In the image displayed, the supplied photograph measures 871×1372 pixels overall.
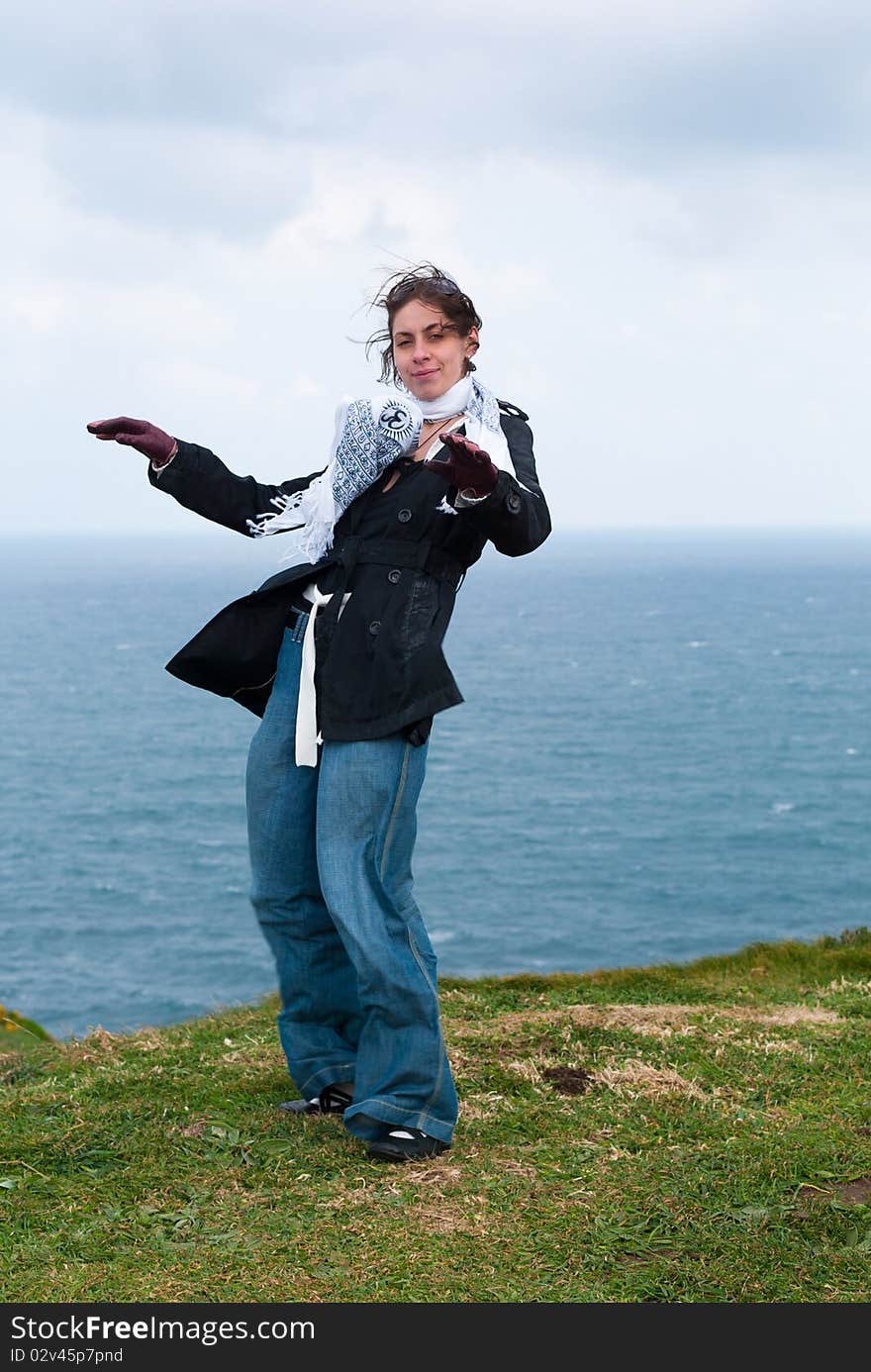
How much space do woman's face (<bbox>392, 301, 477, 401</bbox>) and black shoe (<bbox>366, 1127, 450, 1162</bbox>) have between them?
2.83 m

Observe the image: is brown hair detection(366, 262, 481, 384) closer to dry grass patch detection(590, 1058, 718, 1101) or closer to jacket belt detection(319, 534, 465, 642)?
jacket belt detection(319, 534, 465, 642)

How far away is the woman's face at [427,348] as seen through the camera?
207 inches

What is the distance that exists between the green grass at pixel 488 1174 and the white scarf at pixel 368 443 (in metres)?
2.42

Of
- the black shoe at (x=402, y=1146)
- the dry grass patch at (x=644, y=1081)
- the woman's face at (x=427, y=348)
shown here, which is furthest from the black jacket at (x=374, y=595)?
the dry grass patch at (x=644, y=1081)

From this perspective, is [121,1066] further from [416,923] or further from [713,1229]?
[713,1229]

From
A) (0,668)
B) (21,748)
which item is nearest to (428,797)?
(21,748)

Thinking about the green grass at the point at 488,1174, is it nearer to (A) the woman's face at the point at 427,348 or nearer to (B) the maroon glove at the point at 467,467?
(B) the maroon glove at the point at 467,467

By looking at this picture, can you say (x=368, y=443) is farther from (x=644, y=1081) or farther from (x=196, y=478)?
(x=644, y=1081)

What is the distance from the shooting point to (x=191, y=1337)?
4066mm

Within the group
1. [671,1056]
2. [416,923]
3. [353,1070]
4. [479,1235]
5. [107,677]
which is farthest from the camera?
[107,677]

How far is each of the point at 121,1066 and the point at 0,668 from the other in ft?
402

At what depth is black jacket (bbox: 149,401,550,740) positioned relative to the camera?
205 inches

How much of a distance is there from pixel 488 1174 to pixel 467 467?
2.64 meters

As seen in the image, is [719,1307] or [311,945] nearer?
[719,1307]
